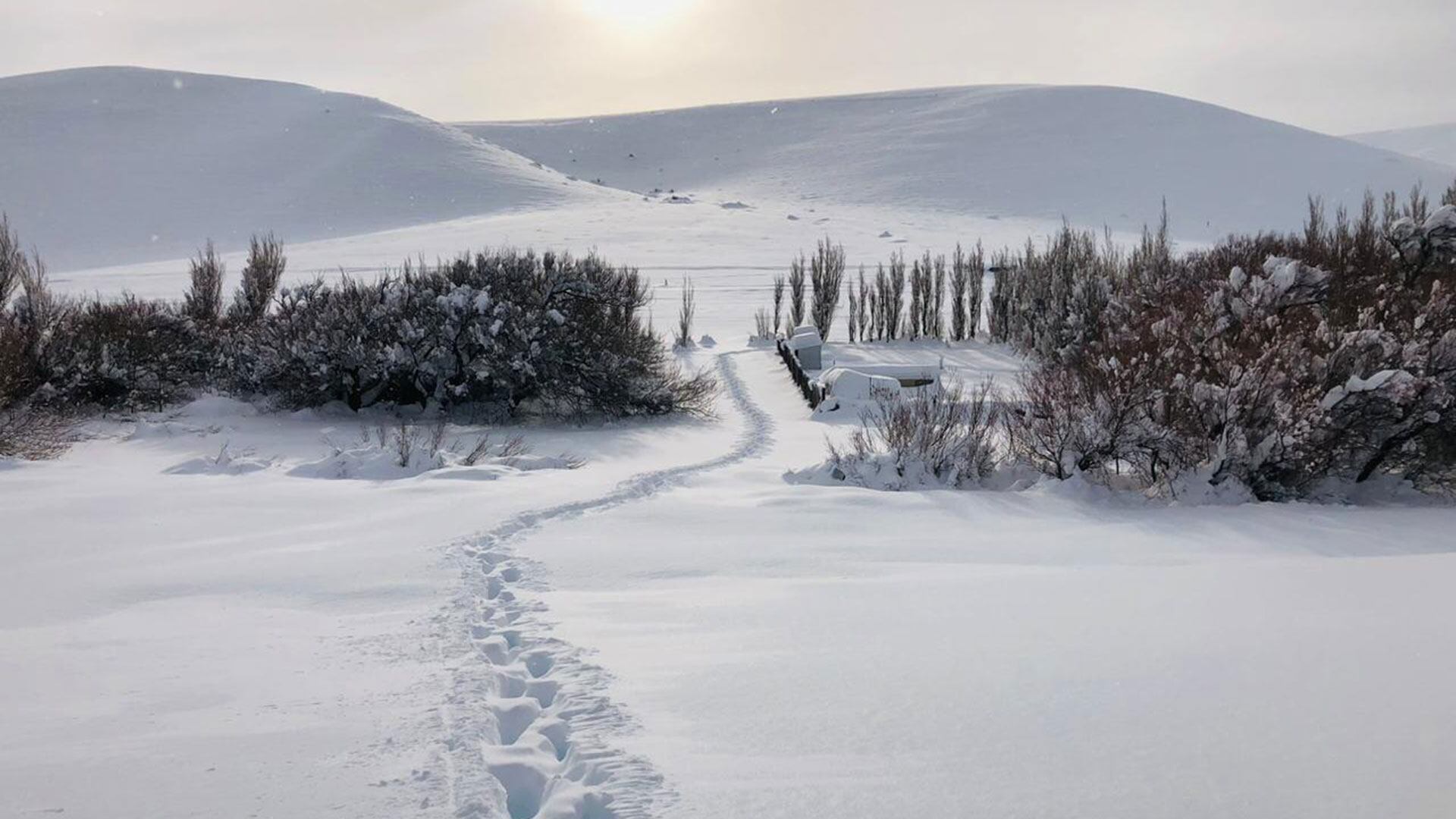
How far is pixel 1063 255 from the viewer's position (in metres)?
29.9

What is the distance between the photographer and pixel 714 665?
503 cm

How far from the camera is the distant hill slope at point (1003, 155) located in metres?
77.6

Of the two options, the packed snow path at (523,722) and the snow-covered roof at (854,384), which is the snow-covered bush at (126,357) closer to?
the snow-covered roof at (854,384)

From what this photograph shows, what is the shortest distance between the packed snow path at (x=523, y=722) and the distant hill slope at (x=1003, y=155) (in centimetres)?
6744

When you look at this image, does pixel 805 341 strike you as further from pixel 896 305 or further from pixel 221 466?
pixel 221 466

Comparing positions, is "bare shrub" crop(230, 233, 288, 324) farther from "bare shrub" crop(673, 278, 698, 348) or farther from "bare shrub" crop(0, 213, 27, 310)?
"bare shrub" crop(673, 278, 698, 348)

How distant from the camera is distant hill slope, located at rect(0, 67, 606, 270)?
211 ft

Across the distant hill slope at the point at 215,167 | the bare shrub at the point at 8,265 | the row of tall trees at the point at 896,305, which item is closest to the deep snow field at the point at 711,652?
the bare shrub at the point at 8,265

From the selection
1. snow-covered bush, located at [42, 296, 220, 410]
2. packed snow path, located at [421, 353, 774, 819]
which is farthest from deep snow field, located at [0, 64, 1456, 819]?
snow-covered bush, located at [42, 296, 220, 410]

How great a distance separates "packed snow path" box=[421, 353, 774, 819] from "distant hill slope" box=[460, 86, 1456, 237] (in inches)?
2655

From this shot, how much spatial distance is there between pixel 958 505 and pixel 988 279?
36.5 metres

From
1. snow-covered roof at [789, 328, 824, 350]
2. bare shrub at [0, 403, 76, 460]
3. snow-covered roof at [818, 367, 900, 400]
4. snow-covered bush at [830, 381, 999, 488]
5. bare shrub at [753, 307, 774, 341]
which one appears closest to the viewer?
snow-covered bush at [830, 381, 999, 488]

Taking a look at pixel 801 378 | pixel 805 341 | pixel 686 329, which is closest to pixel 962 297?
pixel 686 329

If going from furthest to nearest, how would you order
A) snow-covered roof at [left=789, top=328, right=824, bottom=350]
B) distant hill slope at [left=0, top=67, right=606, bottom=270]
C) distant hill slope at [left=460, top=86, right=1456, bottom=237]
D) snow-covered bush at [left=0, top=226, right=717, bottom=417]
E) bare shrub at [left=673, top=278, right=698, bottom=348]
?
distant hill slope at [left=460, top=86, right=1456, bottom=237], distant hill slope at [left=0, top=67, right=606, bottom=270], bare shrub at [left=673, top=278, right=698, bottom=348], snow-covered roof at [left=789, top=328, right=824, bottom=350], snow-covered bush at [left=0, top=226, right=717, bottom=417]
